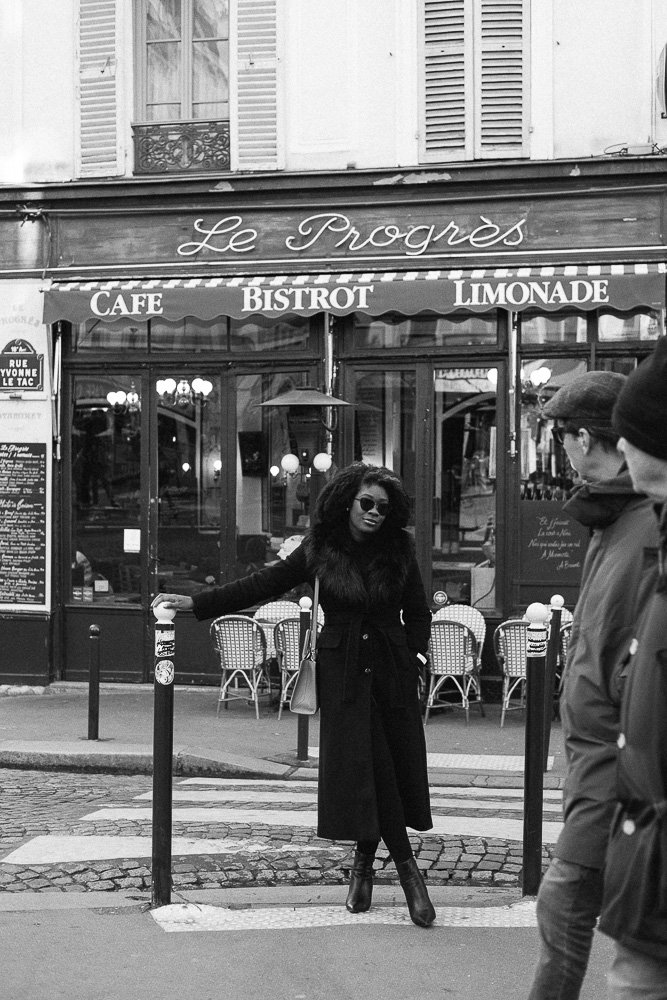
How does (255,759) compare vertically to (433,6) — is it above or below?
below

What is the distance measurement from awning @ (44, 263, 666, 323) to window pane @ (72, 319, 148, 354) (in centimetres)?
49

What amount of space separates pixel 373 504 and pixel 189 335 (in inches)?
293

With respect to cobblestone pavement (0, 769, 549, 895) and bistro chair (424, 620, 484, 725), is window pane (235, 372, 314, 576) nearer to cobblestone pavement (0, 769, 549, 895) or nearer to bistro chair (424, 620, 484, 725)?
bistro chair (424, 620, 484, 725)

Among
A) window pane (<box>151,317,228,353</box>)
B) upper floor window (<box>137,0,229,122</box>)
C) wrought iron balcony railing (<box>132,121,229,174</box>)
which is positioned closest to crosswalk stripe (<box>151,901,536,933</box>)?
window pane (<box>151,317,228,353</box>)

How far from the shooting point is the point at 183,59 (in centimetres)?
1239

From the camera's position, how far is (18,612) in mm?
12359

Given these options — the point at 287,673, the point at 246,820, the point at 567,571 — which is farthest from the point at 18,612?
the point at 246,820

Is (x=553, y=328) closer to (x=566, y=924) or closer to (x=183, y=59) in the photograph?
(x=183, y=59)

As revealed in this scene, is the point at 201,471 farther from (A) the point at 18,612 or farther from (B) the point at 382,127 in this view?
(B) the point at 382,127

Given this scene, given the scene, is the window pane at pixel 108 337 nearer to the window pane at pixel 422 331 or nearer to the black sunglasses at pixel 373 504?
the window pane at pixel 422 331

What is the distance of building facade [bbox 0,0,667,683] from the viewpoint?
1135 cm

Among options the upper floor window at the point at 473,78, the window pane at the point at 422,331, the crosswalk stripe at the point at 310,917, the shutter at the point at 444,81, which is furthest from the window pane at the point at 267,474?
the crosswalk stripe at the point at 310,917

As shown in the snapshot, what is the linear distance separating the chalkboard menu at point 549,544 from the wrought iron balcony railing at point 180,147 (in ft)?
14.6

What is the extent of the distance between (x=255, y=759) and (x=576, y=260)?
17.6ft
